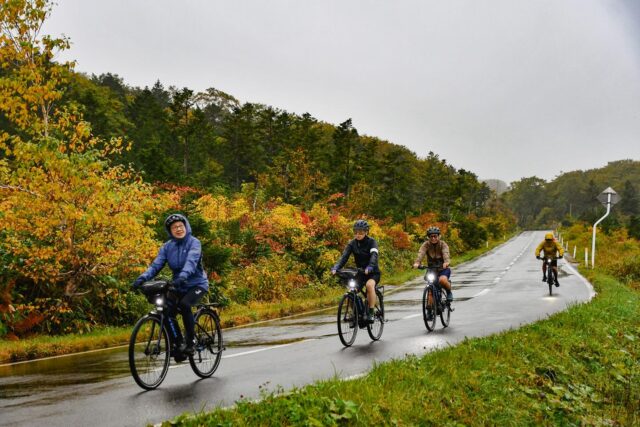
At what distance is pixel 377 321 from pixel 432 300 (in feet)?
4.46

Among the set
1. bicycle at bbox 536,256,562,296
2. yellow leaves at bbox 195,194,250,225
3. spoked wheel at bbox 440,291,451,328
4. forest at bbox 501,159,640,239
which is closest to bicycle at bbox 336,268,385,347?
spoked wheel at bbox 440,291,451,328

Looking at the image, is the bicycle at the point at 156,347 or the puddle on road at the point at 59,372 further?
the puddle on road at the point at 59,372

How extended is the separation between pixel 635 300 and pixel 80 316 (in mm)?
14750

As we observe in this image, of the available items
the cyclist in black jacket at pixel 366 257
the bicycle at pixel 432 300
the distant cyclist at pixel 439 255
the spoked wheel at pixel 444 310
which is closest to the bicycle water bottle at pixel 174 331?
the cyclist in black jacket at pixel 366 257

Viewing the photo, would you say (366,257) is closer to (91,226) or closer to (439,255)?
(439,255)

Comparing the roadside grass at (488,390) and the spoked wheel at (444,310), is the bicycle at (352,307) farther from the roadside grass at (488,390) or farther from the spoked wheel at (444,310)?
the spoked wheel at (444,310)

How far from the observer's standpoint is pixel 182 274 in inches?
242

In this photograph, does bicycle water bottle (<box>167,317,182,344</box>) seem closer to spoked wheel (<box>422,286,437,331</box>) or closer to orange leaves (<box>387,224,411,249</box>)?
Result: spoked wheel (<box>422,286,437,331</box>)

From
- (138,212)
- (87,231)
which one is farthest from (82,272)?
(138,212)

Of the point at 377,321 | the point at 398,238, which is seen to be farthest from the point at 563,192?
the point at 377,321

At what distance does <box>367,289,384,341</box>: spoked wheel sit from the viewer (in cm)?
938

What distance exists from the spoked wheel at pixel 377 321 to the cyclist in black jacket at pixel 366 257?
328 millimetres

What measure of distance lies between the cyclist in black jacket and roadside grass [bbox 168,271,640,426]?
176 cm

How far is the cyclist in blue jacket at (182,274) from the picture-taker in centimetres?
629
